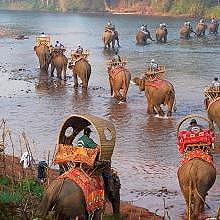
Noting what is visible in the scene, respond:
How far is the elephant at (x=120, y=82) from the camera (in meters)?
18.2

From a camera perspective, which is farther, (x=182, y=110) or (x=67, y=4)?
(x=67, y=4)

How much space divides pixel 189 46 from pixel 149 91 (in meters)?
17.7

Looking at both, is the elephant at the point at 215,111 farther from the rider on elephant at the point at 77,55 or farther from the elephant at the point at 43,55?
the elephant at the point at 43,55

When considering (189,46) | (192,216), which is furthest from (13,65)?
(192,216)

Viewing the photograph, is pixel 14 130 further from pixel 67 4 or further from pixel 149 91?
pixel 67 4

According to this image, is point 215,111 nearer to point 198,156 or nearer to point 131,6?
point 198,156

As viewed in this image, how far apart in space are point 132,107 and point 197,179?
8.71 meters

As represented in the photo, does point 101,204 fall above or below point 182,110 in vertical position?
above

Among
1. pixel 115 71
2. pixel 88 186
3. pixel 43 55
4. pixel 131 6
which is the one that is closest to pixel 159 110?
pixel 115 71

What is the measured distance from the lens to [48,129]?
48.9 ft

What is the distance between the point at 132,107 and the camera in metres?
17.3

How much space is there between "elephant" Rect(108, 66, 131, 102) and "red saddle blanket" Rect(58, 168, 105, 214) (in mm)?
10635

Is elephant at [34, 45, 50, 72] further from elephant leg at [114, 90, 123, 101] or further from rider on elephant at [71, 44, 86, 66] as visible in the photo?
elephant leg at [114, 90, 123, 101]

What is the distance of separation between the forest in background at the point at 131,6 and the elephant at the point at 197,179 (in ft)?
152
